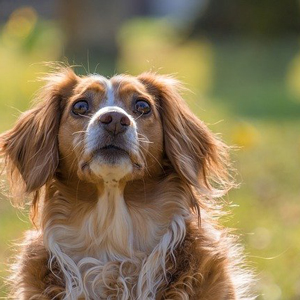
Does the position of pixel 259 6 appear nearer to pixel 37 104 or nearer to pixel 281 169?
pixel 281 169

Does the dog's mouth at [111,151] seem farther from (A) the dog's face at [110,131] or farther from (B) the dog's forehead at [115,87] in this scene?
(B) the dog's forehead at [115,87]

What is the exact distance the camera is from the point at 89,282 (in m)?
6.01

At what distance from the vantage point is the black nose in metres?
5.79

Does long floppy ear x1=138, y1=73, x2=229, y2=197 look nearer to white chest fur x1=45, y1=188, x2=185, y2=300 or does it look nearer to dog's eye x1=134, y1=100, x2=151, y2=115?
dog's eye x1=134, y1=100, x2=151, y2=115

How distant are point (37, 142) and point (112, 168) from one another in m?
0.65

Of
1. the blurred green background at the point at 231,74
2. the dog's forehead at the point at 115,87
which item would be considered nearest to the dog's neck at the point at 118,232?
the dog's forehead at the point at 115,87

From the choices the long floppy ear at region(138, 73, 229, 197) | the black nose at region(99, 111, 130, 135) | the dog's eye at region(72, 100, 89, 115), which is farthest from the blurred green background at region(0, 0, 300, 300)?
the black nose at region(99, 111, 130, 135)

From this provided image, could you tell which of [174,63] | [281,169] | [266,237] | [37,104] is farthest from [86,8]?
[37,104]

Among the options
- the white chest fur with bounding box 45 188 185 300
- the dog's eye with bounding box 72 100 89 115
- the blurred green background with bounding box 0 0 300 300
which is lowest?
the blurred green background with bounding box 0 0 300 300

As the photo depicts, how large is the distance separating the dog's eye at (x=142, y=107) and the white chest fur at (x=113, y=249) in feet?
1.68

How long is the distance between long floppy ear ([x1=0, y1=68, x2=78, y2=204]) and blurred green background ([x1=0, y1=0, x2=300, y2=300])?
0.94 meters

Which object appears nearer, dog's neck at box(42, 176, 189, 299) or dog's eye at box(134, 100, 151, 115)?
dog's neck at box(42, 176, 189, 299)

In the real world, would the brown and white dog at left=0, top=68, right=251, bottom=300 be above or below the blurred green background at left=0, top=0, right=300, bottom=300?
above

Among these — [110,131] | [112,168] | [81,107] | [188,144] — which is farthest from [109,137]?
[188,144]
